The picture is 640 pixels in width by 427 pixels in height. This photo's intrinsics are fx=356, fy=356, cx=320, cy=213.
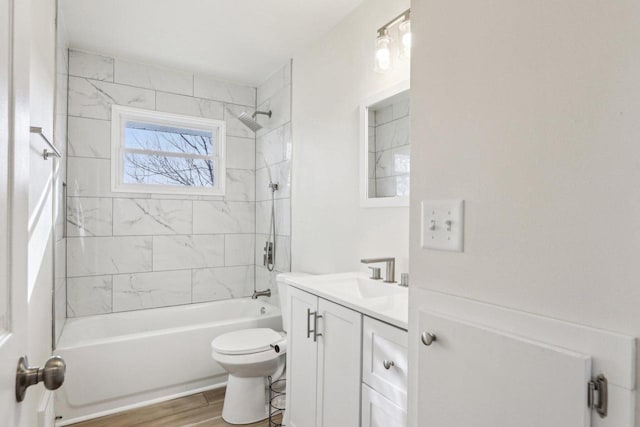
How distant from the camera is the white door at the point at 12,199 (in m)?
0.59

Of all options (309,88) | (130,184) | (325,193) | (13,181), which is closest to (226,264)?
(130,184)

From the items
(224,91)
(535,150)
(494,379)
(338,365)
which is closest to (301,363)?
(338,365)

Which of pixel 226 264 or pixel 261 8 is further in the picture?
pixel 226 264

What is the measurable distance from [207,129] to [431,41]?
2932mm

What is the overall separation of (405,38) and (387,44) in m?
0.13

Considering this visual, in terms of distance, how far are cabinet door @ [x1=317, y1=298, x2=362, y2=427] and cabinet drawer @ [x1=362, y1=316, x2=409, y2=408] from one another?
0.14ft

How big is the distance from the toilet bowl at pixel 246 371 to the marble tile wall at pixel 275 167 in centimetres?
83

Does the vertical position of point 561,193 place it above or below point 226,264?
above

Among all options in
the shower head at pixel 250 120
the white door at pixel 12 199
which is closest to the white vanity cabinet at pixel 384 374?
the white door at pixel 12 199

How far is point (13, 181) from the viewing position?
647 mm

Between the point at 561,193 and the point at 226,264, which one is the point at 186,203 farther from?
the point at 561,193

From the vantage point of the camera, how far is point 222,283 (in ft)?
11.5

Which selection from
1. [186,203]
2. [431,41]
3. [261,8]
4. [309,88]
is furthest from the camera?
[186,203]

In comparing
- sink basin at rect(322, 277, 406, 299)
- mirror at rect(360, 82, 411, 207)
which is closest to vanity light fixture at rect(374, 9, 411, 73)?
mirror at rect(360, 82, 411, 207)
